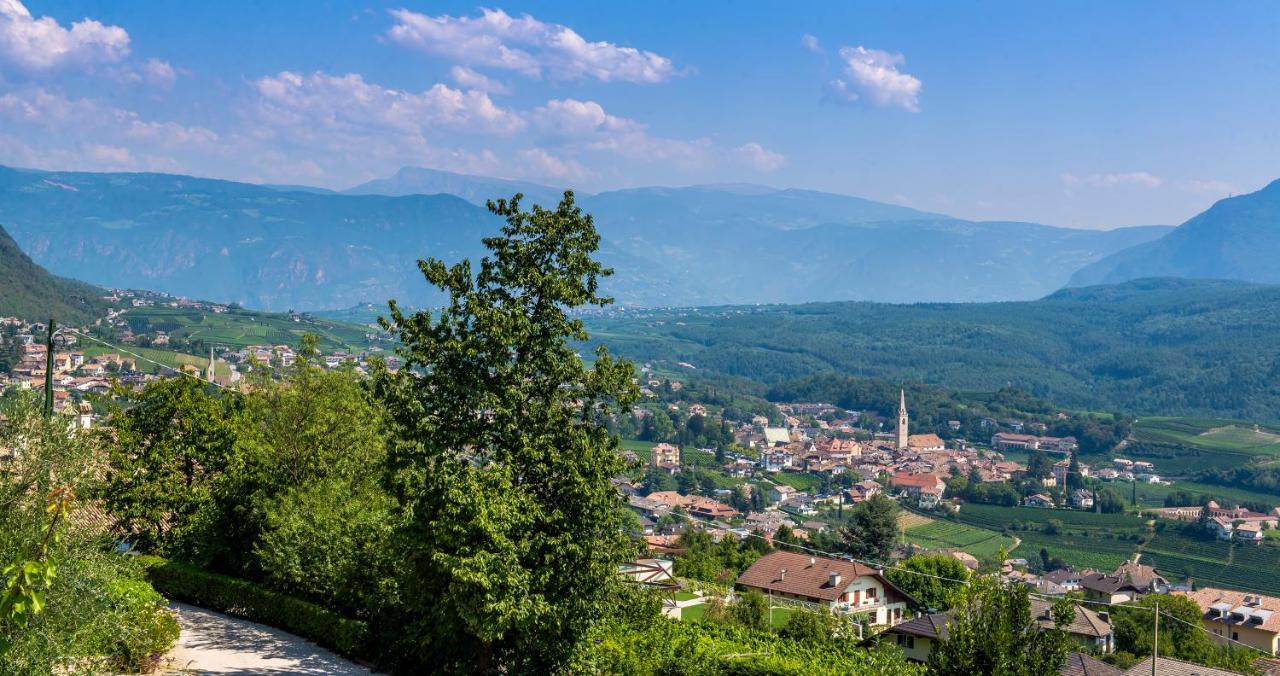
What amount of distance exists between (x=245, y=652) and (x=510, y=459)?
568 cm

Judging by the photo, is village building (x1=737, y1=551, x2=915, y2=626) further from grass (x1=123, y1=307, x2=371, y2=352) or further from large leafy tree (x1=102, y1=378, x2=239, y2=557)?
grass (x1=123, y1=307, x2=371, y2=352)

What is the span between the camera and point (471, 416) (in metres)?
12.4

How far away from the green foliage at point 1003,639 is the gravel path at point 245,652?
25.9 ft

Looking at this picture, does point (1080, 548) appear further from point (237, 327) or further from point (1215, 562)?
point (237, 327)

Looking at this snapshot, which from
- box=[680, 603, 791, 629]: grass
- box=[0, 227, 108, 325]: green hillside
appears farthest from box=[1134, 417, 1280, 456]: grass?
box=[0, 227, 108, 325]: green hillside

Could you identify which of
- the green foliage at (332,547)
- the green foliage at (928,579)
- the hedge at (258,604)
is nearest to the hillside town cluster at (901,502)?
the green foliage at (928,579)

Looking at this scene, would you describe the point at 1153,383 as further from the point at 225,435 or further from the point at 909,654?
the point at 225,435

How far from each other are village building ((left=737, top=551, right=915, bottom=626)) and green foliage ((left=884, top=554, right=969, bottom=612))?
41.0 inches

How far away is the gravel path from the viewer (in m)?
13.4

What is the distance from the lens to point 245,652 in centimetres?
1435

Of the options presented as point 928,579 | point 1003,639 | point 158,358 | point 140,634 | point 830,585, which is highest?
point 1003,639

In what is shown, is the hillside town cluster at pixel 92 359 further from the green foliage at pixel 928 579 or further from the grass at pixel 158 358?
the green foliage at pixel 928 579

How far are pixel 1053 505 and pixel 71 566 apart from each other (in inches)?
3719

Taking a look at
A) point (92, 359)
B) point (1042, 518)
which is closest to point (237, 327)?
point (92, 359)
